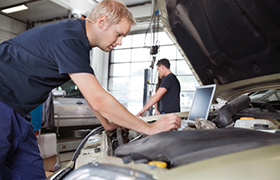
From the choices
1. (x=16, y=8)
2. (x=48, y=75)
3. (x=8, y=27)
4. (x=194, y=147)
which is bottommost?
(x=194, y=147)

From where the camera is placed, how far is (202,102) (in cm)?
156

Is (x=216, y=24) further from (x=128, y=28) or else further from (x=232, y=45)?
(x=128, y=28)

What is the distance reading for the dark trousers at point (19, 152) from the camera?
91 cm

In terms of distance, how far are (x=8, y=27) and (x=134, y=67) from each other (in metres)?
6.02

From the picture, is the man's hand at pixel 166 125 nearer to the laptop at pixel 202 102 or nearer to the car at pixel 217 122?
the car at pixel 217 122

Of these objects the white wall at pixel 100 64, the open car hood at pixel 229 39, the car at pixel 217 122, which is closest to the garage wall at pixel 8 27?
the white wall at pixel 100 64

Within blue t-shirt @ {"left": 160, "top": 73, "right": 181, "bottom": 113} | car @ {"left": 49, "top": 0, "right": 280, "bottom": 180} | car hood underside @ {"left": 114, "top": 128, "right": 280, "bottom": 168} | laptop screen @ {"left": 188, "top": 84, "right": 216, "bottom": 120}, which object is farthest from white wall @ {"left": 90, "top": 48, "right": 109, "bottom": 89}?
car hood underside @ {"left": 114, "top": 128, "right": 280, "bottom": 168}

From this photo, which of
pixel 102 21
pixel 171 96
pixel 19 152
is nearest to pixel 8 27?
pixel 171 96

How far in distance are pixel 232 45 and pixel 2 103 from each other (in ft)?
4.60

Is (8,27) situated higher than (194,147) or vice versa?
(8,27)

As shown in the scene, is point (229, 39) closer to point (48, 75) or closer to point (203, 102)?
point (203, 102)

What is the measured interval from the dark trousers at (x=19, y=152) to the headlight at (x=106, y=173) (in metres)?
0.52

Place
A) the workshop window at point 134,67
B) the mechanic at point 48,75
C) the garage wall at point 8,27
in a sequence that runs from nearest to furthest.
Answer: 1. the mechanic at point 48,75
2. the workshop window at point 134,67
3. the garage wall at point 8,27

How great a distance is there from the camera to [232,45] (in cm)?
145
